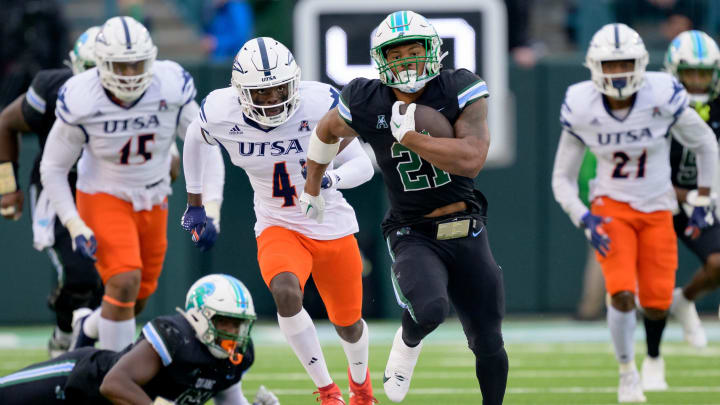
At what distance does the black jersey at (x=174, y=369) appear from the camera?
5066 millimetres

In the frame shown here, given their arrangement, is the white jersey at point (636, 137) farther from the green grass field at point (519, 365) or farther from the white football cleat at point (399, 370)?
the white football cleat at point (399, 370)

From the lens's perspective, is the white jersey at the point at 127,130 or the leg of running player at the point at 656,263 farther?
the leg of running player at the point at 656,263

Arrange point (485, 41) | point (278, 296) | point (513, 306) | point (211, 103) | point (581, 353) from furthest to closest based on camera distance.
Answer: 1. point (513, 306)
2. point (485, 41)
3. point (581, 353)
4. point (211, 103)
5. point (278, 296)

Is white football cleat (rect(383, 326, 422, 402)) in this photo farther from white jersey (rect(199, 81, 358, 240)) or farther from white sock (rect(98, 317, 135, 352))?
white sock (rect(98, 317, 135, 352))

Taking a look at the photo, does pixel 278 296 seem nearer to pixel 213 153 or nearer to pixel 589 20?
pixel 213 153

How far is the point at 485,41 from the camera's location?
10117mm

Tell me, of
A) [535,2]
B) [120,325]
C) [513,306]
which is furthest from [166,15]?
[120,325]

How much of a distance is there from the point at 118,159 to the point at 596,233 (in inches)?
96.7

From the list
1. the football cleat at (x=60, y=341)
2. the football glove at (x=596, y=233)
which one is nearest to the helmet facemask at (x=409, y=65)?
the football glove at (x=596, y=233)

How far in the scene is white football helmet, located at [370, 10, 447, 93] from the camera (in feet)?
16.5

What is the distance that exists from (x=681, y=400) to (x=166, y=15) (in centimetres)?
815

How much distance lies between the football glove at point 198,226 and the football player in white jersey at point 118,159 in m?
0.23

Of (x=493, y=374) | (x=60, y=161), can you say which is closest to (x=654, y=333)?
(x=493, y=374)

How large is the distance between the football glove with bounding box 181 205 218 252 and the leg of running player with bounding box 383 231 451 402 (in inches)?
41.4
